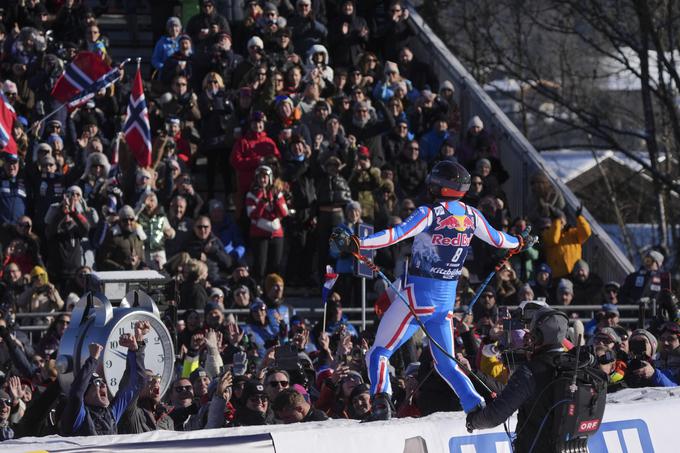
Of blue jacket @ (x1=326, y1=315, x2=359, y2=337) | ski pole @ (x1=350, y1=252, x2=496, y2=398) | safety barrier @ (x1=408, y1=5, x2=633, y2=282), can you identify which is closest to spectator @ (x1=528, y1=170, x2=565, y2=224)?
safety barrier @ (x1=408, y1=5, x2=633, y2=282)

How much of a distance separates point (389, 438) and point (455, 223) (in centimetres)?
230

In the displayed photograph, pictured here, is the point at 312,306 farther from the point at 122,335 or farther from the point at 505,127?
the point at 122,335

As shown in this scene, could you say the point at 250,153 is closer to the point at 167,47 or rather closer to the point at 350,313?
the point at 350,313

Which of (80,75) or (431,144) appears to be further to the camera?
(431,144)

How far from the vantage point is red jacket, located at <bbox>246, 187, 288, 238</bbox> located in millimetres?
18109

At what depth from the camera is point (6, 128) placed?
18000 mm

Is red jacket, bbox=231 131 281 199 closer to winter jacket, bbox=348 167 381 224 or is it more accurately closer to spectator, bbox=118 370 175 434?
winter jacket, bbox=348 167 381 224

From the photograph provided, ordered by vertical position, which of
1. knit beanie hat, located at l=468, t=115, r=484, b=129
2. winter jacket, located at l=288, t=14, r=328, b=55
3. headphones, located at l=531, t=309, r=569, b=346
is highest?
winter jacket, located at l=288, t=14, r=328, b=55

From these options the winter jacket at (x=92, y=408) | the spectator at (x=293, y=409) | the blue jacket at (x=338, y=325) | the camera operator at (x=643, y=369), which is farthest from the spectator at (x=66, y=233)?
the camera operator at (x=643, y=369)

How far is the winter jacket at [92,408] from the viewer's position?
34.3 ft

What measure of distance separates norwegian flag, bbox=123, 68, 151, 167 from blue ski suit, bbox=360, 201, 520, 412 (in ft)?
23.5

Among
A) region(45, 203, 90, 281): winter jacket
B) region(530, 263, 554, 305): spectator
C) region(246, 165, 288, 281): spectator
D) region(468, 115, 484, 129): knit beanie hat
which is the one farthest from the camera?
region(468, 115, 484, 129): knit beanie hat

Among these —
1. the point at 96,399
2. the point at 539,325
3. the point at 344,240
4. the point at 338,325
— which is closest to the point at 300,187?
the point at 338,325

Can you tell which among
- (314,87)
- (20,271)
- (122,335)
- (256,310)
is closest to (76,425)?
(122,335)
